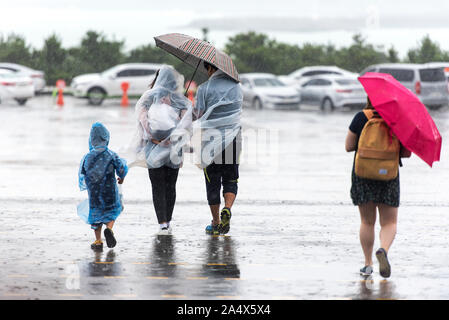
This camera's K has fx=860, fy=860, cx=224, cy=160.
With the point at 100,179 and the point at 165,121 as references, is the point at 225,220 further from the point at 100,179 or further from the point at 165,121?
the point at 100,179

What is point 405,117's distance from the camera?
21.6 feet

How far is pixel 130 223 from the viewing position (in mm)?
9242

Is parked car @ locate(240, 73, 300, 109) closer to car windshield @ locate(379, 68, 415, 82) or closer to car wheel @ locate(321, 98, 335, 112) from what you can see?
car wheel @ locate(321, 98, 335, 112)

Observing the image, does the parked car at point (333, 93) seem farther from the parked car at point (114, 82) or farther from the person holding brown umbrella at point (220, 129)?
the person holding brown umbrella at point (220, 129)

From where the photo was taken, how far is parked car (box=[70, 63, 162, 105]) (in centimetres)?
3400

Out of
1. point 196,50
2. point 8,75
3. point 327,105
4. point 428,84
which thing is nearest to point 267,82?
point 327,105

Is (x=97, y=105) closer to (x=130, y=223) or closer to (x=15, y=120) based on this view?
(x=15, y=120)

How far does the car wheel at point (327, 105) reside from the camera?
30.8 m

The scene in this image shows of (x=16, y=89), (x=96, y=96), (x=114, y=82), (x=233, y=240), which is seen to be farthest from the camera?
(x=114, y=82)

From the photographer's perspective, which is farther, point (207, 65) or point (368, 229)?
point (207, 65)

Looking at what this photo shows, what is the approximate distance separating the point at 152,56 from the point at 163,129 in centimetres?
3662

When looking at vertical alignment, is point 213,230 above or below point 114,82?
below

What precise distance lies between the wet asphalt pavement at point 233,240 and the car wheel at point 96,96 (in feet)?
58.0

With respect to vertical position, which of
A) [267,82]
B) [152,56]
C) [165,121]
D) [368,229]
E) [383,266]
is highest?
[152,56]
